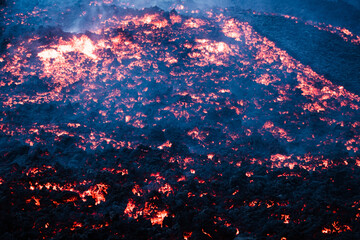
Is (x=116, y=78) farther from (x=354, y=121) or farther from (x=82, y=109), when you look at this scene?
(x=354, y=121)

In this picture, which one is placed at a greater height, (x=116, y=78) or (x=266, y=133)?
(x=116, y=78)

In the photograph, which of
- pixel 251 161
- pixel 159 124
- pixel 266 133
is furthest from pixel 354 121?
pixel 159 124

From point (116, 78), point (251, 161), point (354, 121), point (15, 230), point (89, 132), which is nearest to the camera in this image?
point (15, 230)

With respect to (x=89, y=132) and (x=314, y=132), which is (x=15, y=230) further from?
(x=314, y=132)

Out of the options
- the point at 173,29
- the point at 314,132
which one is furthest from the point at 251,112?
the point at 173,29

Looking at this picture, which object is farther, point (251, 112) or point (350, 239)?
point (251, 112)

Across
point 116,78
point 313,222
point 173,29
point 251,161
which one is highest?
point 173,29

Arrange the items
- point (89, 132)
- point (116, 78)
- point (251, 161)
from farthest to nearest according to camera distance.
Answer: point (116, 78)
point (89, 132)
point (251, 161)
